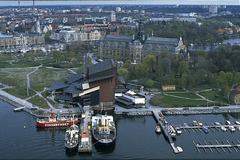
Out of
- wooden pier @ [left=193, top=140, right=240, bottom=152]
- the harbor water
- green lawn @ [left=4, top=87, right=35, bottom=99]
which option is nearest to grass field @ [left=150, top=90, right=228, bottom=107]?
the harbor water

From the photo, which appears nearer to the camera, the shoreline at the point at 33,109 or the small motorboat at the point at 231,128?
the small motorboat at the point at 231,128

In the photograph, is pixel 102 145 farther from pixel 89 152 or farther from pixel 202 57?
pixel 202 57

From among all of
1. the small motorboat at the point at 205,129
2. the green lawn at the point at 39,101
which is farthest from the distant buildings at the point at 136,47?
the small motorboat at the point at 205,129

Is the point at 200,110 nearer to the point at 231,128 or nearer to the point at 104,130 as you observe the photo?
the point at 231,128

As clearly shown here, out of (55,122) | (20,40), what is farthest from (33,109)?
(20,40)

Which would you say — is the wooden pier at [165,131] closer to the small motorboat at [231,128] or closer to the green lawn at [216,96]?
the small motorboat at [231,128]

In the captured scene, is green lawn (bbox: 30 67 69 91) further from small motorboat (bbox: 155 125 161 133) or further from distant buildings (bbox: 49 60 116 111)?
small motorboat (bbox: 155 125 161 133)

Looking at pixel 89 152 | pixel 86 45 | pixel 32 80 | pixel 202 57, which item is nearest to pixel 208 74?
pixel 202 57
